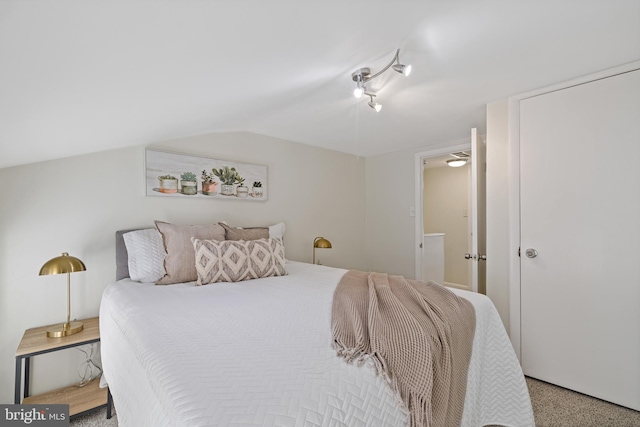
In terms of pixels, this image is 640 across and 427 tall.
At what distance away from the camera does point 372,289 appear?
5.29 feet

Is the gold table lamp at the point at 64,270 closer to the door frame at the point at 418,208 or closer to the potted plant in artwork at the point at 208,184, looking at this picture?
the potted plant in artwork at the point at 208,184

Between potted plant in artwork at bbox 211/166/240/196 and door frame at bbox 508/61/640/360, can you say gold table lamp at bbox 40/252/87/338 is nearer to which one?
potted plant in artwork at bbox 211/166/240/196

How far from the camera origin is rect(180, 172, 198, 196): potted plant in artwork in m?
2.57

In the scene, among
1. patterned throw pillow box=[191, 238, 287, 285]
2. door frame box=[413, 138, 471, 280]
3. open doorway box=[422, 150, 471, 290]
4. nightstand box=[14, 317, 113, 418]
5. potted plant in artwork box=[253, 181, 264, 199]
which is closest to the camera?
nightstand box=[14, 317, 113, 418]

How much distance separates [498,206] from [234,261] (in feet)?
7.00


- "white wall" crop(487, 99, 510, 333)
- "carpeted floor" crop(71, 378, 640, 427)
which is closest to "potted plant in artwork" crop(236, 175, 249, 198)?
"carpeted floor" crop(71, 378, 640, 427)

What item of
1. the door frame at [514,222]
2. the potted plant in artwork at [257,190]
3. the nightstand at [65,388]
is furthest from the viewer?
the potted plant in artwork at [257,190]

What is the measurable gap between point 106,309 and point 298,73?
5.79 ft

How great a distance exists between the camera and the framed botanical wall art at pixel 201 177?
7.98ft

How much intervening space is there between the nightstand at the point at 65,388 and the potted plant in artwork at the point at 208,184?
1297 millimetres

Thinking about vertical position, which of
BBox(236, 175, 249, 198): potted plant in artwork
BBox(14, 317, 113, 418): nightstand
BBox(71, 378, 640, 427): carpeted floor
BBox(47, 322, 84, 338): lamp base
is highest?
BBox(236, 175, 249, 198): potted plant in artwork

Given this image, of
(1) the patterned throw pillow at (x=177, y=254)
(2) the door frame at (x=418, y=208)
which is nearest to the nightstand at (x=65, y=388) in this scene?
(1) the patterned throw pillow at (x=177, y=254)

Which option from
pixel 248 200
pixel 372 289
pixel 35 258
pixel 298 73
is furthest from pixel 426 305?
pixel 35 258

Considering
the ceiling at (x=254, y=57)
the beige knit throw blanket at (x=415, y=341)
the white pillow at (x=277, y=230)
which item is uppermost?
the ceiling at (x=254, y=57)
